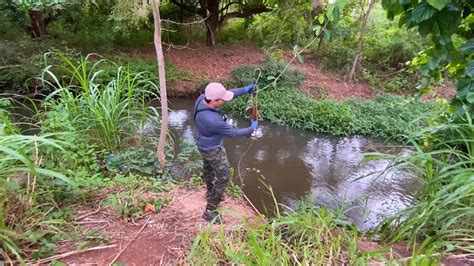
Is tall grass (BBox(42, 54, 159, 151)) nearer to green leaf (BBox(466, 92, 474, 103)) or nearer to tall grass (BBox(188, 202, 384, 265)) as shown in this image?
tall grass (BBox(188, 202, 384, 265))

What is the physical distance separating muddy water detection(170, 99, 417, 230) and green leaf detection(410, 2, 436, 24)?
6.85ft

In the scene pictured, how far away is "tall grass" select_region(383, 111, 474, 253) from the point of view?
199cm

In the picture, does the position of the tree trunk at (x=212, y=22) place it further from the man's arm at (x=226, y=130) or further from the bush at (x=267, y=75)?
the man's arm at (x=226, y=130)

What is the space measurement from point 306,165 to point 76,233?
4.06m

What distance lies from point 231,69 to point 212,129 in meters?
6.45

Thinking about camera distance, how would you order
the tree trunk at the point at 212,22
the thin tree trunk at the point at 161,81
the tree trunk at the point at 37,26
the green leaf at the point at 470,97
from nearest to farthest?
the green leaf at the point at 470,97, the thin tree trunk at the point at 161,81, the tree trunk at the point at 37,26, the tree trunk at the point at 212,22

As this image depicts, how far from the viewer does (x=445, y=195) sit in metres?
2.09

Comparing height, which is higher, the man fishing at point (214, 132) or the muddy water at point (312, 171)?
the man fishing at point (214, 132)

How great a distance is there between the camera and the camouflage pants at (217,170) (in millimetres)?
2729

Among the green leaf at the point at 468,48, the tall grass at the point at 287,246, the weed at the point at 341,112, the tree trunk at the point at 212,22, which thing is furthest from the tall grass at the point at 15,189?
the tree trunk at the point at 212,22

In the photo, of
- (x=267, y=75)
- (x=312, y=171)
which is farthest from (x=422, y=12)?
(x=267, y=75)

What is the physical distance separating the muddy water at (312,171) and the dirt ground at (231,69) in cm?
101

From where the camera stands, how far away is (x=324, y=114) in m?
7.22

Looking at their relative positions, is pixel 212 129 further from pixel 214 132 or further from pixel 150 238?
pixel 150 238
